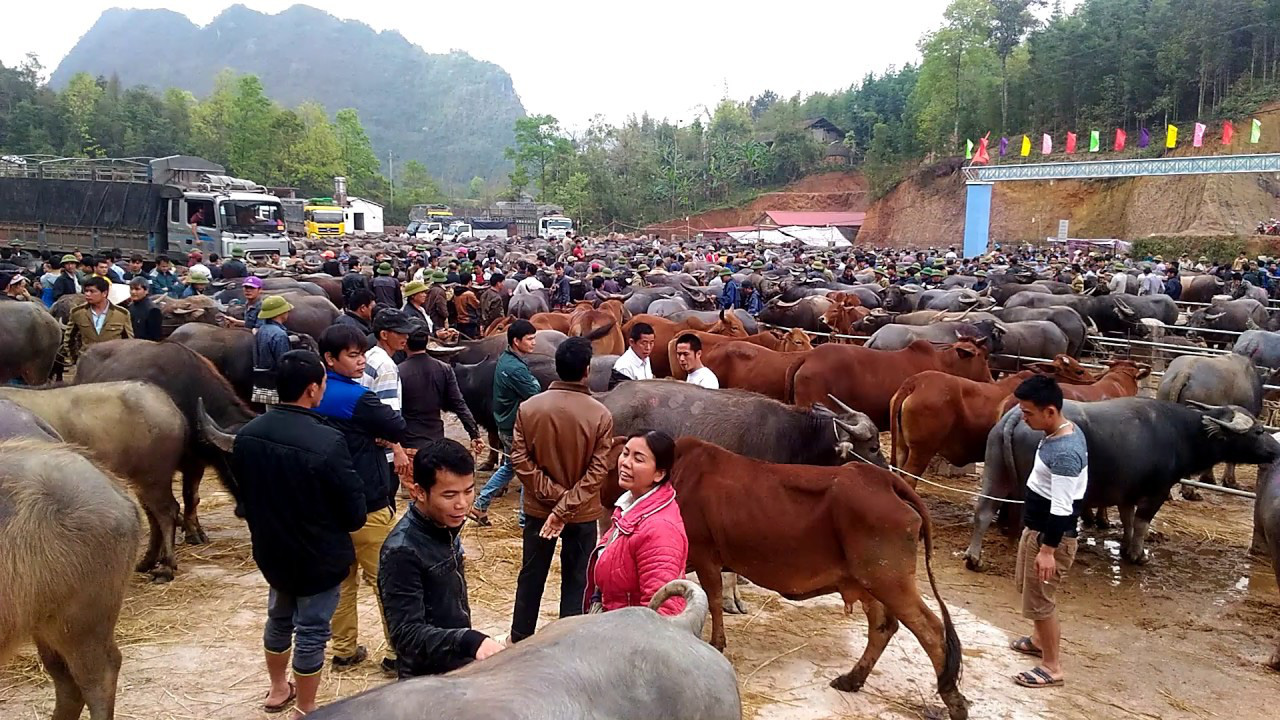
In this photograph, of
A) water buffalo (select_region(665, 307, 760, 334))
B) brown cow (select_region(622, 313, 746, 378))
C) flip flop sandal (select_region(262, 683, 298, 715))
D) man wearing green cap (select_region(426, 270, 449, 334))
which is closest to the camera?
flip flop sandal (select_region(262, 683, 298, 715))

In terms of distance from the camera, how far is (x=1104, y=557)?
7.72m

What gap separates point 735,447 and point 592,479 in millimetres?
2661

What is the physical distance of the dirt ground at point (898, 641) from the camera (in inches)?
199

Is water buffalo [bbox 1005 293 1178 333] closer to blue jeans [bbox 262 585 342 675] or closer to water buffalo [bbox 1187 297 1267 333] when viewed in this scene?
water buffalo [bbox 1187 297 1267 333]

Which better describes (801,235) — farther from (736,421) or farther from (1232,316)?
(736,421)

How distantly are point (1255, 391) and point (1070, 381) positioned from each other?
2845mm

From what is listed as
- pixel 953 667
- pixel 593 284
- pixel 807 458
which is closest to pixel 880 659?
pixel 953 667

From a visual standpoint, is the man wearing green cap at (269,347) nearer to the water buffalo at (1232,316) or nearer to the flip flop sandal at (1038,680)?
the flip flop sandal at (1038,680)

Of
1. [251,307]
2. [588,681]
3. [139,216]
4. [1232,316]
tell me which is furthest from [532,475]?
[139,216]

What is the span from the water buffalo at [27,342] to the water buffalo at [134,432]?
503cm

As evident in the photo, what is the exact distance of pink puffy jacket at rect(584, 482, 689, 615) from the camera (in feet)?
12.2

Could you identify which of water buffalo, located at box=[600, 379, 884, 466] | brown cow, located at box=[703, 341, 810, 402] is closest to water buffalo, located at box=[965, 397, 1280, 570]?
water buffalo, located at box=[600, 379, 884, 466]

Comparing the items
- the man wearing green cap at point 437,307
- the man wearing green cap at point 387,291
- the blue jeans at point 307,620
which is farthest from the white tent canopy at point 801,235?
the blue jeans at point 307,620

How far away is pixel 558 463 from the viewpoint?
4746 millimetres
